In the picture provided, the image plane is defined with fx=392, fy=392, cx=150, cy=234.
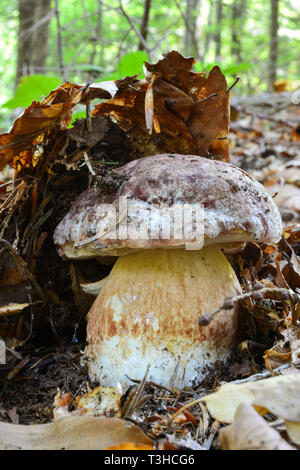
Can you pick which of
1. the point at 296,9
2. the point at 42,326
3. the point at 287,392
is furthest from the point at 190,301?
the point at 296,9

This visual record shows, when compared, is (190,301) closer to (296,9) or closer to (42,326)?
(42,326)

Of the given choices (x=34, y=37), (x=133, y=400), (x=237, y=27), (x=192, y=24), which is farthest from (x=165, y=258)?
(x=237, y=27)

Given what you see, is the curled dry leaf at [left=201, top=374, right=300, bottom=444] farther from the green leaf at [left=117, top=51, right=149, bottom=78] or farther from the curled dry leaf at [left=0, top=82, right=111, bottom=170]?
the green leaf at [left=117, top=51, right=149, bottom=78]

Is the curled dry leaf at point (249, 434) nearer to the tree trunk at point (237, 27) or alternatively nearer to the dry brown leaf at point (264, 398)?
the dry brown leaf at point (264, 398)

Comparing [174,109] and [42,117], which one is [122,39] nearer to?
[174,109]

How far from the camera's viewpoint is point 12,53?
622 inches

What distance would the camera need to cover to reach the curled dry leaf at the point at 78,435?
4.26 ft

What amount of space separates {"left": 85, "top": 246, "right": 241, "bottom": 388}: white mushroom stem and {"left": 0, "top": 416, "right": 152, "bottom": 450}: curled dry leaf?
1.92 ft

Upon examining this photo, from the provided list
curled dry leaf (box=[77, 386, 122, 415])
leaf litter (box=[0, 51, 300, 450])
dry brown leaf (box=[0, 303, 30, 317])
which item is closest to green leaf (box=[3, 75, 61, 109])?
leaf litter (box=[0, 51, 300, 450])

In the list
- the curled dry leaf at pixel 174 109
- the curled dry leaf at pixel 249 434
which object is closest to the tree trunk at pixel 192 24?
the curled dry leaf at pixel 174 109

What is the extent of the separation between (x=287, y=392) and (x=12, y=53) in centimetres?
1761

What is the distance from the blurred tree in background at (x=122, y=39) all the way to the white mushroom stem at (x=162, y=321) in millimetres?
1864

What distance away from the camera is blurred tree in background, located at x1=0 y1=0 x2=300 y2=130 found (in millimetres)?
4480

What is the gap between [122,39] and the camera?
4199mm
